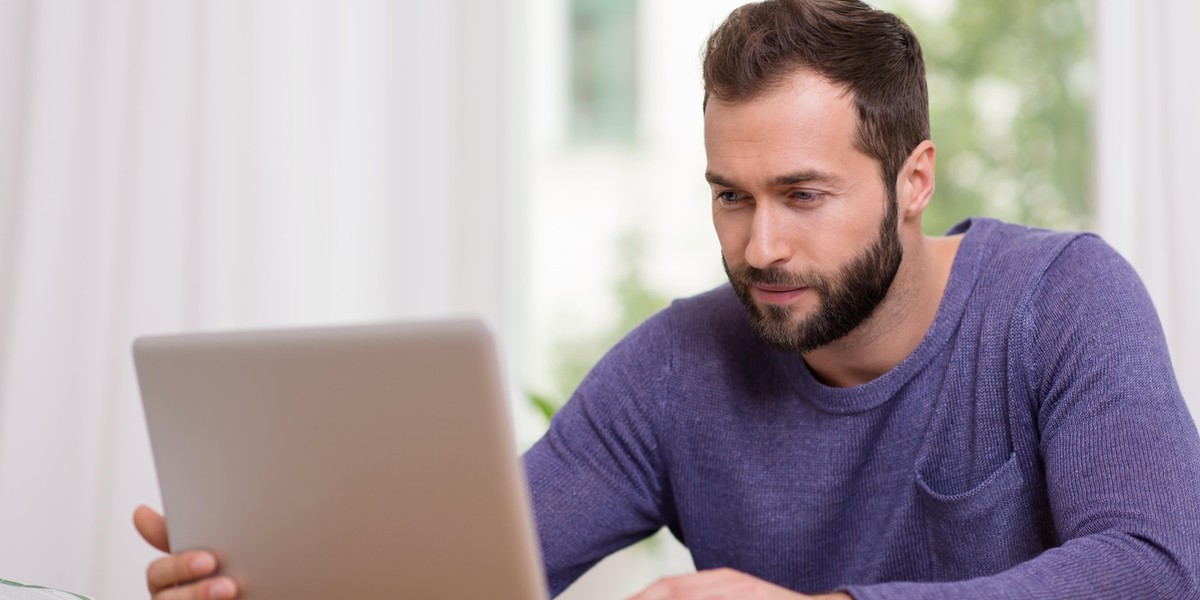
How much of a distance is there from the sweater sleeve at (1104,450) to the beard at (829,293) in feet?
0.59

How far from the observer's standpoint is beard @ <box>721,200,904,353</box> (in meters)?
1.40

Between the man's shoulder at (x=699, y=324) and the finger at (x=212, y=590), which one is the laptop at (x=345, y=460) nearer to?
the finger at (x=212, y=590)

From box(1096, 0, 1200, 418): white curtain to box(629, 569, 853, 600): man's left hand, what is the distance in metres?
1.53

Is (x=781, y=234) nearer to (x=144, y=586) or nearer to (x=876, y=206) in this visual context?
(x=876, y=206)

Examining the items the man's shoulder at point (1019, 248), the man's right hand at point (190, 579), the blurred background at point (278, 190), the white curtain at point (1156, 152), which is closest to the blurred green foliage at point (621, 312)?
the blurred background at point (278, 190)

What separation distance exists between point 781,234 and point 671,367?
0.32 metres

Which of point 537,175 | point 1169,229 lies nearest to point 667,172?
point 537,175

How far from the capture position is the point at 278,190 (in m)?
2.74

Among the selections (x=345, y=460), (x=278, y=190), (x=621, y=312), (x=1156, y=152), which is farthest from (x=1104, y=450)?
(x=621, y=312)

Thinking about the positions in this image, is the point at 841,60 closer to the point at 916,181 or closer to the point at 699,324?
the point at 916,181

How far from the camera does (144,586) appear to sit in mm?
2523

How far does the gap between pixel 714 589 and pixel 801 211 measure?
0.56m

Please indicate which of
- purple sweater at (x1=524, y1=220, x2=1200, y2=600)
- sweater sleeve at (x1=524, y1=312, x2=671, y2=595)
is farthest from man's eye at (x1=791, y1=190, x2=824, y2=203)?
sweater sleeve at (x1=524, y1=312, x2=671, y2=595)

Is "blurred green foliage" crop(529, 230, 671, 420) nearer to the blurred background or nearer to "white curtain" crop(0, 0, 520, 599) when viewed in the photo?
the blurred background
